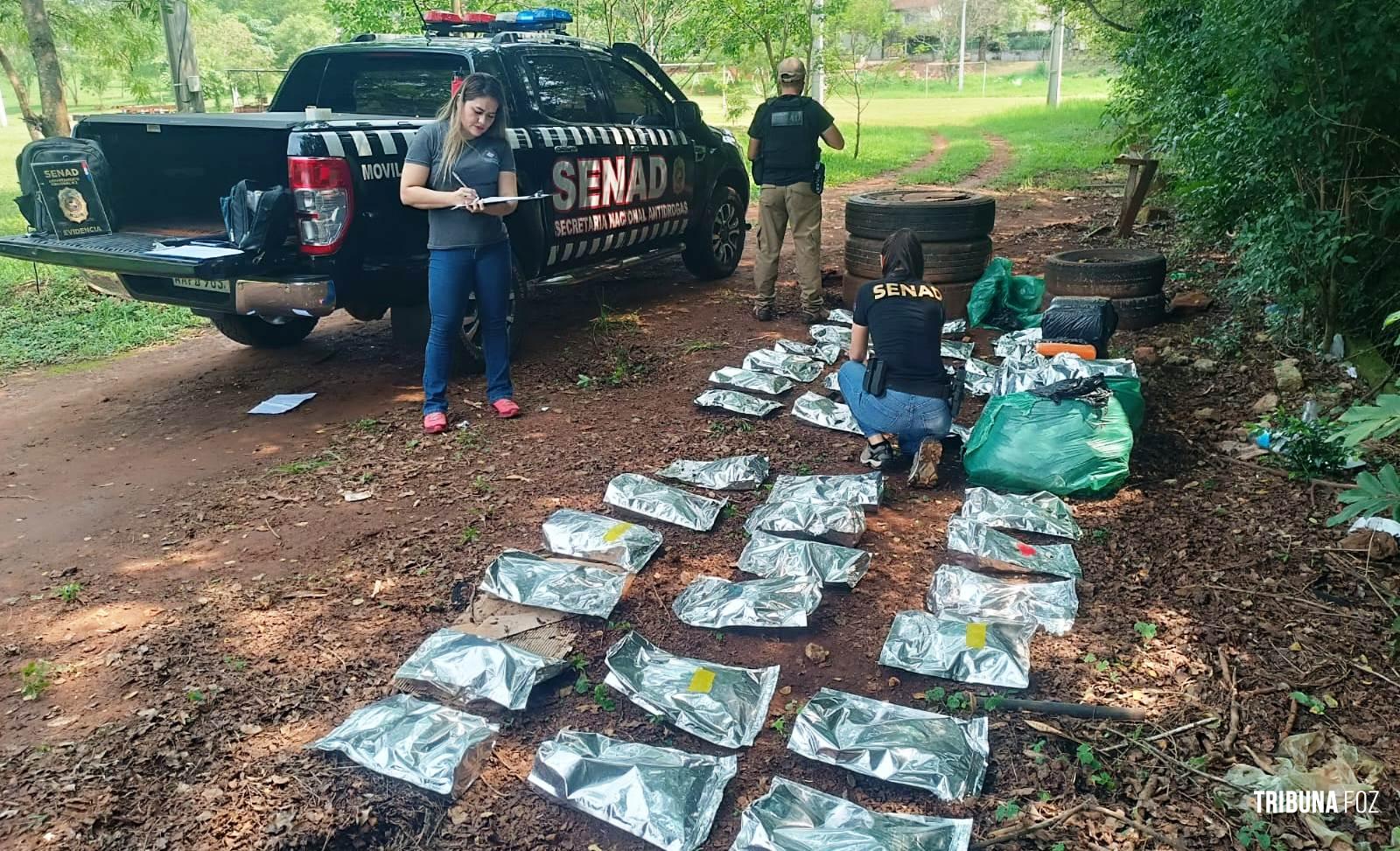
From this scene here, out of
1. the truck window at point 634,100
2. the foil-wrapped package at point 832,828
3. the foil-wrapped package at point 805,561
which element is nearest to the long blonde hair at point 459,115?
the truck window at point 634,100

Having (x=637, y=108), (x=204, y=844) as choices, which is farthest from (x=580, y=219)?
(x=204, y=844)

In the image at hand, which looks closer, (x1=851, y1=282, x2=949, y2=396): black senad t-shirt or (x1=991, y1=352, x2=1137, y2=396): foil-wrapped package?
(x1=851, y1=282, x2=949, y2=396): black senad t-shirt

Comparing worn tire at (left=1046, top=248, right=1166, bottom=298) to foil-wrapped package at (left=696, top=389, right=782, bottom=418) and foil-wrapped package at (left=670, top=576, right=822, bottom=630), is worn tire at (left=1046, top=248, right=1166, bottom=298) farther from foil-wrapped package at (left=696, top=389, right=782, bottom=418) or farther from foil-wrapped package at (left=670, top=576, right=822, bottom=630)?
foil-wrapped package at (left=670, top=576, right=822, bottom=630)

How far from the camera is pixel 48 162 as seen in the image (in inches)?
208

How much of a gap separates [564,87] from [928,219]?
269 cm

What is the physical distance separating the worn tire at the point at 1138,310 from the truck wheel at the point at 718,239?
10.8 ft

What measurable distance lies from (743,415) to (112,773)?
11.5 feet

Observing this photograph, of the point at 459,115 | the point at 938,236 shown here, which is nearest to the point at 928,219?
the point at 938,236

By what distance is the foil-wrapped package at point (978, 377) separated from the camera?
18.7 feet

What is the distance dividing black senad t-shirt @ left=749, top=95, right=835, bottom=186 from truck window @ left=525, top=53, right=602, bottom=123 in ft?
3.93

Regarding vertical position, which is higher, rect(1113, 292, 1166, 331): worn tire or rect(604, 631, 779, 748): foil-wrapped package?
rect(1113, 292, 1166, 331): worn tire

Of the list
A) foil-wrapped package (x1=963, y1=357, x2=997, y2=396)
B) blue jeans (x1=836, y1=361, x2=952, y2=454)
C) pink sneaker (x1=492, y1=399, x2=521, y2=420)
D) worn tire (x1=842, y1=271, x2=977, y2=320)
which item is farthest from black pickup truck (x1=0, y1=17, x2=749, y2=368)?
foil-wrapped package (x1=963, y1=357, x2=997, y2=396)

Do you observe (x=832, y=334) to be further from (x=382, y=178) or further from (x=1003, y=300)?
(x=382, y=178)

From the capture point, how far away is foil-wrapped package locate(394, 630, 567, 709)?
2932 mm
